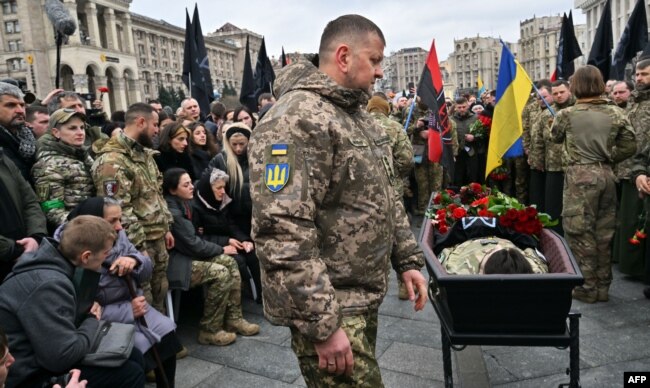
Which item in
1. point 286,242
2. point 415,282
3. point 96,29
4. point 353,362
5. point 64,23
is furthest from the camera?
point 96,29

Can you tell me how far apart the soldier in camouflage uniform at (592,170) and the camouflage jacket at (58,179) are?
171 inches

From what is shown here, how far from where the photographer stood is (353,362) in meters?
1.93

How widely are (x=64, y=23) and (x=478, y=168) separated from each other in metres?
7.75

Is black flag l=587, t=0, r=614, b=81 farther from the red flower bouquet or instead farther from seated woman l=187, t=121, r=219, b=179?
seated woman l=187, t=121, r=219, b=179

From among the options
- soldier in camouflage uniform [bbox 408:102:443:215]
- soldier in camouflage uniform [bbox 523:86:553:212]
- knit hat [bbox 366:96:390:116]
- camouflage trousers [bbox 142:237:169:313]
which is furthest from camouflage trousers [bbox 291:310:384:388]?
soldier in camouflage uniform [bbox 408:102:443:215]

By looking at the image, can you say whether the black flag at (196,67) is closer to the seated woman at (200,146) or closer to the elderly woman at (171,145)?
the seated woman at (200,146)

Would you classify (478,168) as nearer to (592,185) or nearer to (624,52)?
(624,52)

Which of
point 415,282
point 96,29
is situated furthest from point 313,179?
point 96,29

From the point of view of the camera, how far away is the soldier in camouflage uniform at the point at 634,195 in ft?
17.0

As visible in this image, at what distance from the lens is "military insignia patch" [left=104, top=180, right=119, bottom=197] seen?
12.5 ft

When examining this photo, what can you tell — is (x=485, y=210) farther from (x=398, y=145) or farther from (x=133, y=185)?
(x=133, y=185)

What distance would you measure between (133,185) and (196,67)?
21.5 feet

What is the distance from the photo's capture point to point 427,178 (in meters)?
8.94

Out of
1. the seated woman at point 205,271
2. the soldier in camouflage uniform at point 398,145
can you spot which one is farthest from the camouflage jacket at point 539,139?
the seated woman at point 205,271
